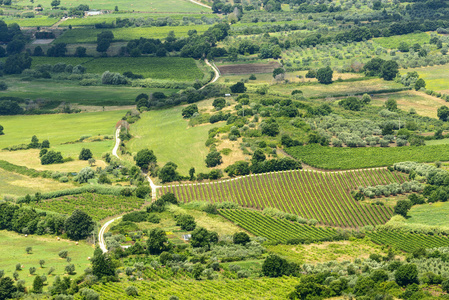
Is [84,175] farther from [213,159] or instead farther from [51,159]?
[213,159]

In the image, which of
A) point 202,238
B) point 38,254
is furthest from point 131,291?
point 38,254

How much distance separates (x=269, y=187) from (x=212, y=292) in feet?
180

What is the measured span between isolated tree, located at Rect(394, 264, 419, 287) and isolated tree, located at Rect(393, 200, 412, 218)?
40.7m

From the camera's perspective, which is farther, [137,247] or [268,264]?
[137,247]

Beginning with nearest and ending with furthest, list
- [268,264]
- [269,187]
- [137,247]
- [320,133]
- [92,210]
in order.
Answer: [268,264] → [137,247] → [92,210] → [269,187] → [320,133]

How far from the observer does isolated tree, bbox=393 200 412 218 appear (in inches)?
6166

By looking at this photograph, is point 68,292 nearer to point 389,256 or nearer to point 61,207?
point 61,207

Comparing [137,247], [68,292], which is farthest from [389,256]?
[68,292]

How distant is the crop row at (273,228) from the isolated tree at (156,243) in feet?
67.1

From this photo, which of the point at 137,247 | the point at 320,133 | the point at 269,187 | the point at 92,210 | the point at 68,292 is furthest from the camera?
the point at 320,133

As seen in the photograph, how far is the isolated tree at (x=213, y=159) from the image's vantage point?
7111 inches

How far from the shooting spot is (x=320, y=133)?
195500 mm

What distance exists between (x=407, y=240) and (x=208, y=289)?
45.5 metres

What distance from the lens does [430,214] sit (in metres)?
156
